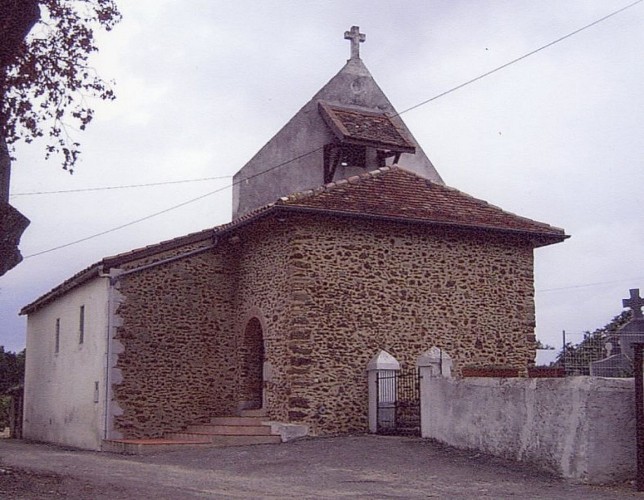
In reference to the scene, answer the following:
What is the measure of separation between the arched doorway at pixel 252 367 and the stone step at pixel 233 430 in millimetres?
1391

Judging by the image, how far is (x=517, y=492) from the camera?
10594 millimetres

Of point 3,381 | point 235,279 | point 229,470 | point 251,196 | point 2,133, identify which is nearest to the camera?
point 2,133

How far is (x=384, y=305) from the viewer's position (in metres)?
19.1

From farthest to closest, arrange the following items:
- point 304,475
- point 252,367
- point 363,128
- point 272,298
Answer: point 363,128, point 252,367, point 272,298, point 304,475

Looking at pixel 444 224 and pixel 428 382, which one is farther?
pixel 444 224

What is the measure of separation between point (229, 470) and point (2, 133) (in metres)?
6.42

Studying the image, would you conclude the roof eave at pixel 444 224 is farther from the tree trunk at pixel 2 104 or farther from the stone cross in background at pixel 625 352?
the tree trunk at pixel 2 104

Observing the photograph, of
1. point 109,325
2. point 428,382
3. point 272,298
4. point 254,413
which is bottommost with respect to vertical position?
point 254,413

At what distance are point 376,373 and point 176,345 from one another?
4805 mm

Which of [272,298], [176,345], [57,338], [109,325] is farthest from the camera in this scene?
[57,338]

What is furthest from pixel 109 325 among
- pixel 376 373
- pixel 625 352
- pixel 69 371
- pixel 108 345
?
pixel 625 352

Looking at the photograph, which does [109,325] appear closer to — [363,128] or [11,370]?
[363,128]

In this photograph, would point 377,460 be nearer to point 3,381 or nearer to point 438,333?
point 438,333

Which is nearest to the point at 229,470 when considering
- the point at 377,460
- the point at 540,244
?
the point at 377,460
